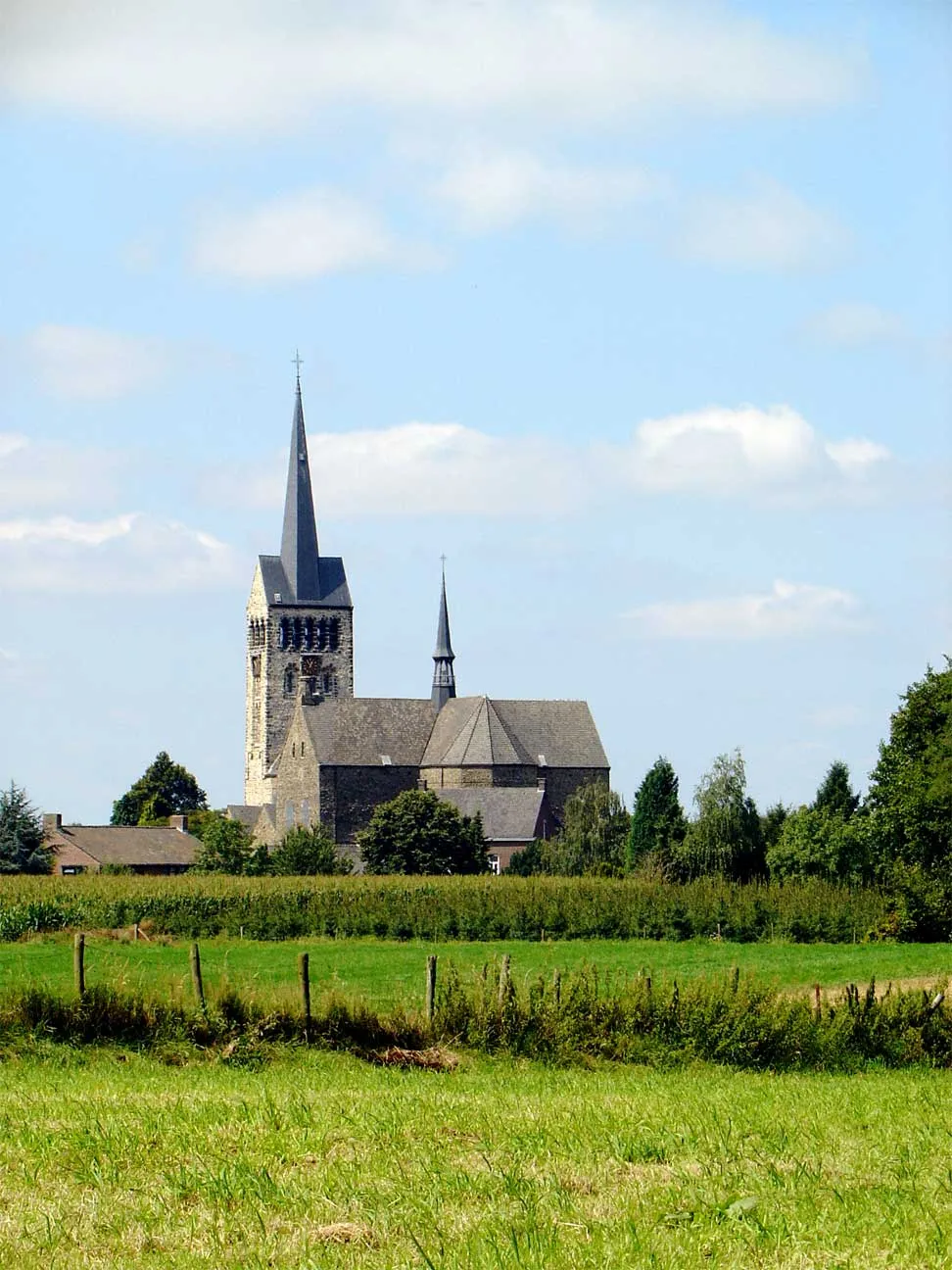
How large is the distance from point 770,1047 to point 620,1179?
1026 centimetres

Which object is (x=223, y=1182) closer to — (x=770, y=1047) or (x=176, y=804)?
(x=770, y=1047)

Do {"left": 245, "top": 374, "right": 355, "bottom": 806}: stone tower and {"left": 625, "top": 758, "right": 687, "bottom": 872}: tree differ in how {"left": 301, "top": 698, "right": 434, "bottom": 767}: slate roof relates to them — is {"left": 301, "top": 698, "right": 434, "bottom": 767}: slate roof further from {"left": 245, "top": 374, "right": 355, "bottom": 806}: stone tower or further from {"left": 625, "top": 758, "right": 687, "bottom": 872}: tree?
{"left": 625, "top": 758, "right": 687, "bottom": 872}: tree

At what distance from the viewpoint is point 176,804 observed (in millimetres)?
142875

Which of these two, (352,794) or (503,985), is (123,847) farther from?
(503,985)

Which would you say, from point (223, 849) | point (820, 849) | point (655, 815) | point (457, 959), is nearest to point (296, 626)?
point (223, 849)

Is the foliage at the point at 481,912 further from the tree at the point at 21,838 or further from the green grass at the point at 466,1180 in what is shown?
the green grass at the point at 466,1180

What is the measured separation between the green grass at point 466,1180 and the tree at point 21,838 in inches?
2516

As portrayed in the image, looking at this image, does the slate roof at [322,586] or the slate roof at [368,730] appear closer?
the slate roof at [368,730]

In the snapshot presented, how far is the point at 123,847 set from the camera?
4343 inches

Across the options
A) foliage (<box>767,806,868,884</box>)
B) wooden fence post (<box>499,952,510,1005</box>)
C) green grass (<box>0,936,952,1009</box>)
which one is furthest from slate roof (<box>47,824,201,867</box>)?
wooden fence post (<box>499,952,510,1005</box>)

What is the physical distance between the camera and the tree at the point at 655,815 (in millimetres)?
86812

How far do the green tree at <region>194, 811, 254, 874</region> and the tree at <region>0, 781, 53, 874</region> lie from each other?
1367cm

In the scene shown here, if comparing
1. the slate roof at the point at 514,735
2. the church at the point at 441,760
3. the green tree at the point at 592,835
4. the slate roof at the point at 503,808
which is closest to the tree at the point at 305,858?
the green tree at the point at 592,835

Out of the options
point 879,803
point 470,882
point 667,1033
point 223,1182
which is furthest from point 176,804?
point 223,1182
